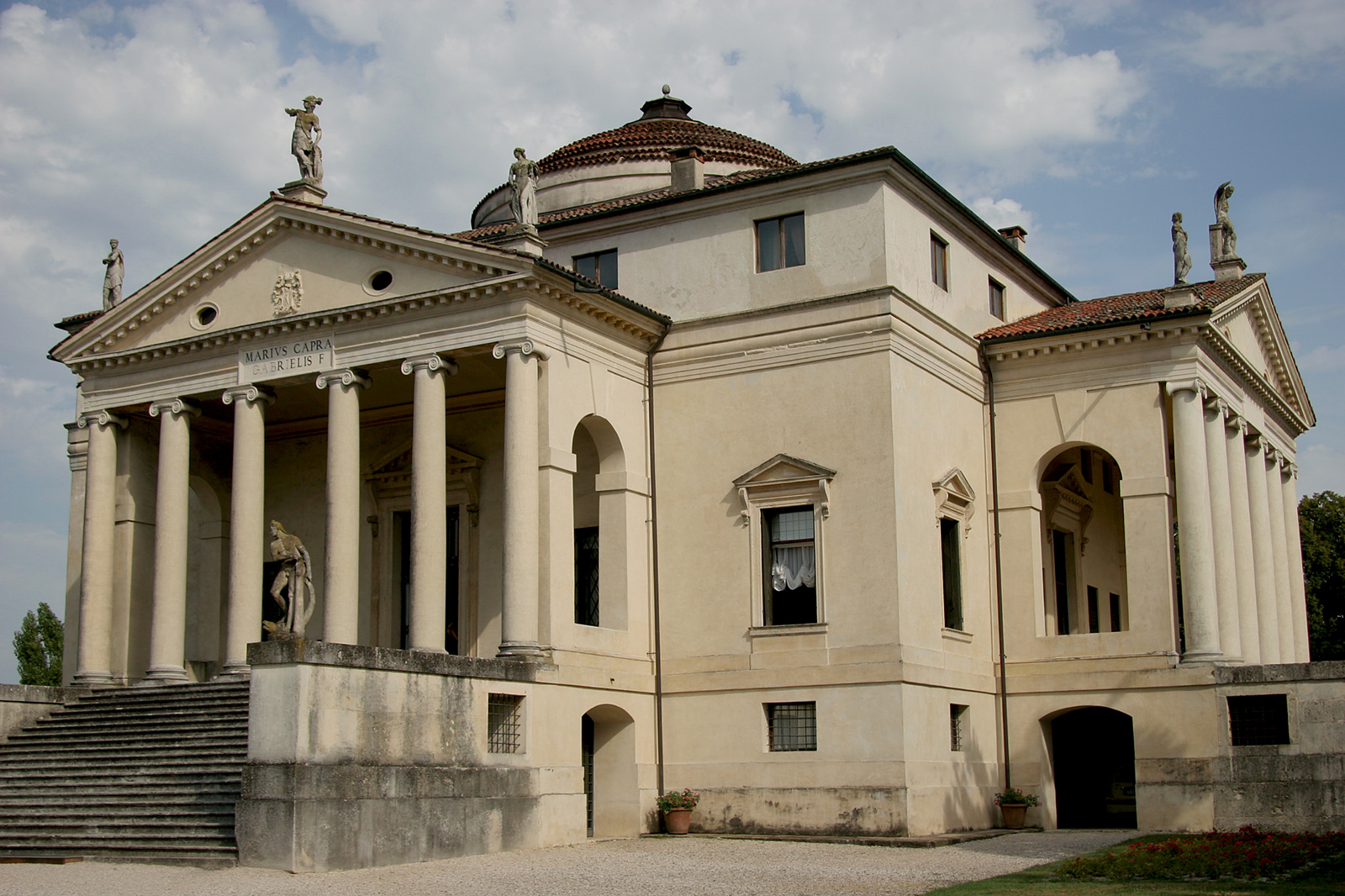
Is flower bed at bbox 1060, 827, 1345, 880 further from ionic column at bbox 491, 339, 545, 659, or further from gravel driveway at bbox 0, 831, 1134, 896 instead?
ionic column at bbox 491, 339, 545, 659

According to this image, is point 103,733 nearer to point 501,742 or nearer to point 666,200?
point 501,742

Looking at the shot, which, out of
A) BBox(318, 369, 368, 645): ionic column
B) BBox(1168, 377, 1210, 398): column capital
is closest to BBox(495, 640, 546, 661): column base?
BBox(318, 369, 368, 645): ionic column

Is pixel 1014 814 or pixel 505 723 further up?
pixel 505 723

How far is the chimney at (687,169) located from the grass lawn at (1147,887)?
1709 cm

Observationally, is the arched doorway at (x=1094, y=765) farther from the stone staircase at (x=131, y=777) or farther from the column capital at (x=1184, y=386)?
the stone staircase at (x=131, y=777)

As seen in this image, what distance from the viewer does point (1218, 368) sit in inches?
1224

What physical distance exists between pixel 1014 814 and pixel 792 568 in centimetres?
651

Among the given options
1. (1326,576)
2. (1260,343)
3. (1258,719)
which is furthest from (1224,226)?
(1326,576)

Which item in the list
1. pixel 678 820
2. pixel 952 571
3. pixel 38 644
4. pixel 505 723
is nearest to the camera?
pixel 505 723

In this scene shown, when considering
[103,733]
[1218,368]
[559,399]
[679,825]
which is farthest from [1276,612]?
[103,733]

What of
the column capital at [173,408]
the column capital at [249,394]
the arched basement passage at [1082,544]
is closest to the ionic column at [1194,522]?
the arched basement passage at [1082,544]

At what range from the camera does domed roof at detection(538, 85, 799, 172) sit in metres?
36.4

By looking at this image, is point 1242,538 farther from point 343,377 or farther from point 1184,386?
point 343,377

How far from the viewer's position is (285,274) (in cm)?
2861
